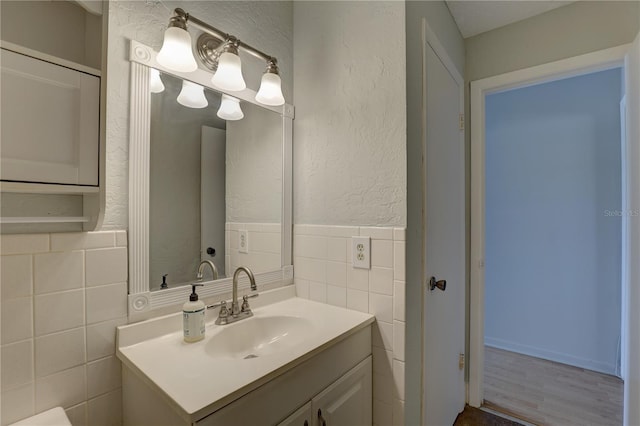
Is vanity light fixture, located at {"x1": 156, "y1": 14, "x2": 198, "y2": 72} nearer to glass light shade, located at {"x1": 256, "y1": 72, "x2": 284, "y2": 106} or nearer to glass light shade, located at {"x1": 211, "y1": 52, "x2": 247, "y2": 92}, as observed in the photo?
glass light shade, located at {"x1": 211, "y1": 52, "x2": 247, "y2": 92}

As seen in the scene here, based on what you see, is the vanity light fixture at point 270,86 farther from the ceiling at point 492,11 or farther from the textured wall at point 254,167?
the ceiling at point 492,11

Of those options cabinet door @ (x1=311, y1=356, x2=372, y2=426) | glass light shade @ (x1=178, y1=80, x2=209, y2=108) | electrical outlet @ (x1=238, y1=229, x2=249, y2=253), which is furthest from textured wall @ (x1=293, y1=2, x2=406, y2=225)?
cabinet door @ (x1=311, y1=356, x2=372, y2=426)

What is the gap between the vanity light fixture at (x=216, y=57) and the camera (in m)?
0.99

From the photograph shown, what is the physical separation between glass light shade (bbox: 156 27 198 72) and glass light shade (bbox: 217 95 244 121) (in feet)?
0.92

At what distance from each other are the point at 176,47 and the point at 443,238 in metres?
1.45

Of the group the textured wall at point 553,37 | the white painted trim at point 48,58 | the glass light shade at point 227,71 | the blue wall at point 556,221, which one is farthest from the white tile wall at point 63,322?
the blue wall at point 556,221

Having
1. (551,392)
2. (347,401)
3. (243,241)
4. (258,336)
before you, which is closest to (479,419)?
(551,392)

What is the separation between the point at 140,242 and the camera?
100cm

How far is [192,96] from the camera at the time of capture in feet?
3.87

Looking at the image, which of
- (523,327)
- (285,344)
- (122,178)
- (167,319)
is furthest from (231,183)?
(523,327)

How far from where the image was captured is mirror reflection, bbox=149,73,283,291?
3.55 ft

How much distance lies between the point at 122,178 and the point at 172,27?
528 mm

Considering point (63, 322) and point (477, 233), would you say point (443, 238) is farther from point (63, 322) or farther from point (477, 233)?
point (63, 322)

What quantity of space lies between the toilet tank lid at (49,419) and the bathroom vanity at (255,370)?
6.1 inches
